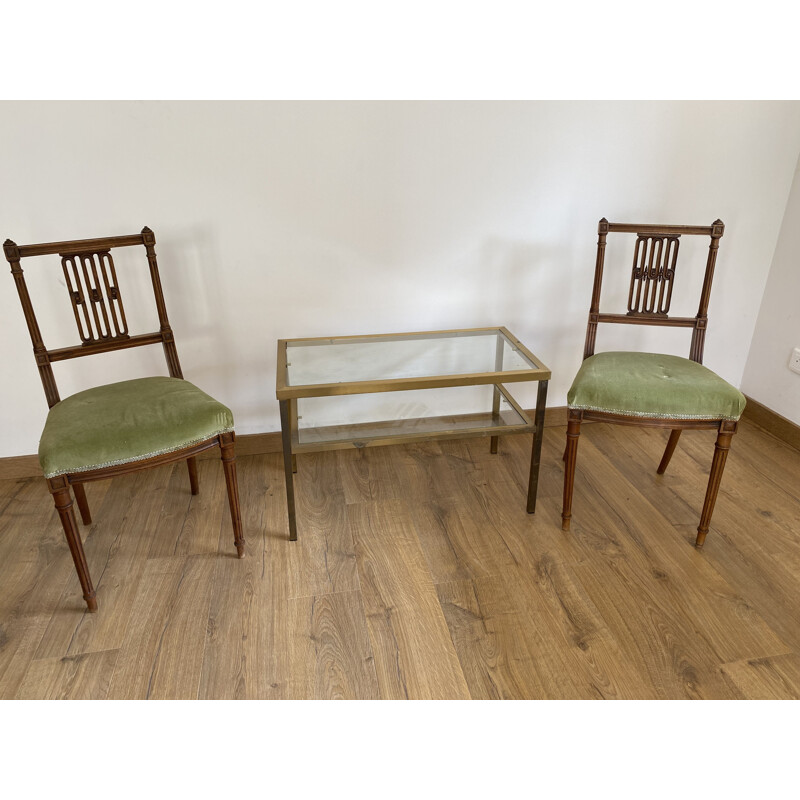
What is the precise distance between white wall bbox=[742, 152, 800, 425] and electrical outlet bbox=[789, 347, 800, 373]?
2 centimetres

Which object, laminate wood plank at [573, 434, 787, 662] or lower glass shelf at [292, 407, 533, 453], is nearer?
laminate wood plank at [573, 434, 787, 662]

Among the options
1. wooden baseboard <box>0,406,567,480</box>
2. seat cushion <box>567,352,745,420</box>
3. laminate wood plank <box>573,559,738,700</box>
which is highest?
seat cushion <box>567,352,745,420</box>

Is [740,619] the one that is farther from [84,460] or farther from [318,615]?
[84,460]

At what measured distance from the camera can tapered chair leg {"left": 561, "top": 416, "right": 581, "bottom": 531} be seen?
73.2 inches

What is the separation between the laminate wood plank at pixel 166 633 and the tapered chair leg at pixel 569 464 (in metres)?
1.12

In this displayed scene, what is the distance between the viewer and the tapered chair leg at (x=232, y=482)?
1.72 meters

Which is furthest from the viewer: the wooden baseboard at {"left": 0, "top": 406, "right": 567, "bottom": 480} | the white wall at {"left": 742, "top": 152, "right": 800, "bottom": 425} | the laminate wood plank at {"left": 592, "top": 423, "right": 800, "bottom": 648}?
the white wall at {"left": 742, "top": 152, "right": 800, "bottom": 425}

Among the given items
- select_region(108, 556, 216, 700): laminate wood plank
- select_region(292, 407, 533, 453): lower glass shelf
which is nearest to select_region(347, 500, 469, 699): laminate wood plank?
select_region(292, 407, 533, 453): lower glass shelf

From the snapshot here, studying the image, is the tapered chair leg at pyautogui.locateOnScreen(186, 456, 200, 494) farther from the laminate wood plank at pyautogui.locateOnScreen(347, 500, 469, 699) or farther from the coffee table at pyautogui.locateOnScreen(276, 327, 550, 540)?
the laminate wood plank at pyautogui.locateOnScreen(347, 500, 469, 699)

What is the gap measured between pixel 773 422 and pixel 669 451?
0.70m

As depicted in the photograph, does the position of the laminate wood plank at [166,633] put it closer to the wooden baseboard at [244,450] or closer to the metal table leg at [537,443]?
the wooden baseboard at [244,450]

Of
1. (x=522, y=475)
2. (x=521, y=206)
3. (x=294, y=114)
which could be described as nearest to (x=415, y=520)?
(x=522, y=475)

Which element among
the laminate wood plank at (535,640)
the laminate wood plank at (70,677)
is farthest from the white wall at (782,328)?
the laminate wood plank at (70,677)

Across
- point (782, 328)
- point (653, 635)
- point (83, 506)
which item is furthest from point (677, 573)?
point (83, 506)
